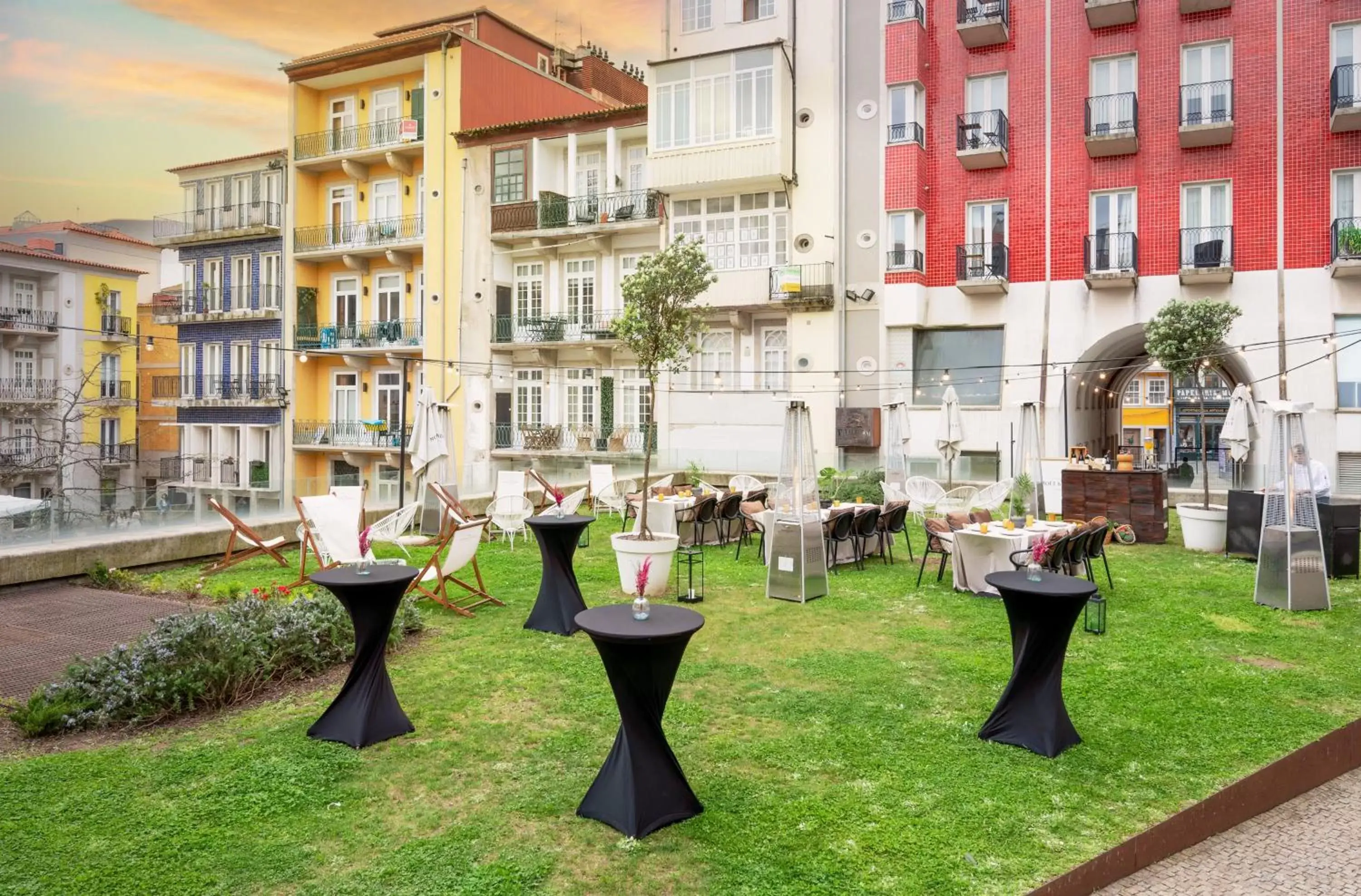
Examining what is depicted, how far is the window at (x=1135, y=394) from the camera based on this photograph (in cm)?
4341

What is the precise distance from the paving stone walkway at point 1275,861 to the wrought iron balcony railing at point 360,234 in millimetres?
27926

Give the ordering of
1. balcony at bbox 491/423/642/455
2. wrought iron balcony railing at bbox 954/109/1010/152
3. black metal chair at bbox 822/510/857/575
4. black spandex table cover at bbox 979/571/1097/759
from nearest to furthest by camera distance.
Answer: black spandex table cover at bbox 979/571/1097/759
black metal chair at bbox 822/510/857/575
wrought iron balcony railing at bbox 954/109/1010/152
balcony at bbox 491/423/642/455

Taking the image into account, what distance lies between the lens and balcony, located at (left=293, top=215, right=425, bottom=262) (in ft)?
96.6

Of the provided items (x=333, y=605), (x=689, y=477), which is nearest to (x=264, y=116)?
(x=689, y=477)

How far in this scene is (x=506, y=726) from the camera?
588 centimetres

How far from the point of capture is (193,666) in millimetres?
6199

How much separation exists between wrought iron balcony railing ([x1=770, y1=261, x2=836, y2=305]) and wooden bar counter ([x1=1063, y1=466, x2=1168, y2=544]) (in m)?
9.87

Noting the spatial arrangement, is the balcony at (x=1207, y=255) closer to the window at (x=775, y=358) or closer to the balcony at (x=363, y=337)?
the window at (x=775, y=358)

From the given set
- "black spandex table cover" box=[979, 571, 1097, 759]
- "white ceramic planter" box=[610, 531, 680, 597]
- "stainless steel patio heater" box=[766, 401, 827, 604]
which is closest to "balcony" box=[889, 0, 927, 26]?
"stainless steel patio heater" box=[766, 401, 827, 604]

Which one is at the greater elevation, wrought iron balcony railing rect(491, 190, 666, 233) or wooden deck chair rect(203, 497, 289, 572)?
wrought iron balcony railing rect(491, 190, 666, 233)

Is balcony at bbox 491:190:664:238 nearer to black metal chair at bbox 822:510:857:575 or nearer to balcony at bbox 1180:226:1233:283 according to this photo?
balcony at bbox 1180:226:1233:283

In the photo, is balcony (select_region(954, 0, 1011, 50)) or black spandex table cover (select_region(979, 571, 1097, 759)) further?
balcony (select_region(954, 0, 1011, 50))

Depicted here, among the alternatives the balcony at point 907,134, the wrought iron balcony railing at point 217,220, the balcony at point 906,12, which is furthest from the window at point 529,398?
the balcony at point 906,12

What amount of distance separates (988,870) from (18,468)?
3181cm
